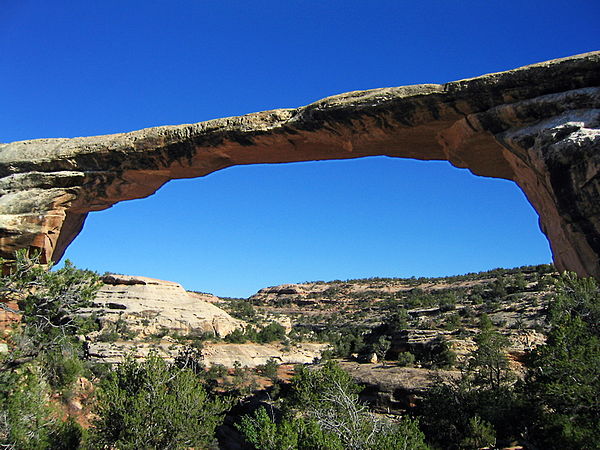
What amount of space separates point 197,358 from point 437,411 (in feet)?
57.5

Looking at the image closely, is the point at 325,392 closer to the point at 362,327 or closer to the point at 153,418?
the point at 153,418

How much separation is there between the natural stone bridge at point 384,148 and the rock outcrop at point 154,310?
19.3m

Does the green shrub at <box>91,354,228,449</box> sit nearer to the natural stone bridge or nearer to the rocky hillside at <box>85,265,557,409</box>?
the natural stone bridge

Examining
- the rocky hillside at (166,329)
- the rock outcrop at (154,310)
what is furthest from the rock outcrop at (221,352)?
the rock outcrop at (154,310)

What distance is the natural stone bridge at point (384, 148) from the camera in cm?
823

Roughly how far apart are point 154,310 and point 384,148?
28.3m

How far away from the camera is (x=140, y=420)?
10039 mm

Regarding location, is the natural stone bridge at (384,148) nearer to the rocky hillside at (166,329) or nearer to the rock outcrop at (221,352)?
the rock outcrop at (221,352)

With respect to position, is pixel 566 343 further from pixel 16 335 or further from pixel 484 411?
pixel 16 335

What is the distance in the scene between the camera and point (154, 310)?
34.5m

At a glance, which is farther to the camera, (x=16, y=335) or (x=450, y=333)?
(x=450, y=333)

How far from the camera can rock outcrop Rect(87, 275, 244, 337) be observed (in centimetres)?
3172

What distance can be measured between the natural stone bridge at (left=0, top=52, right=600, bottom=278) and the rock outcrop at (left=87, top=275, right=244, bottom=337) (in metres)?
19.3

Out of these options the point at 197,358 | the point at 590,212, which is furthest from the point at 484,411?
the point at 197,358
